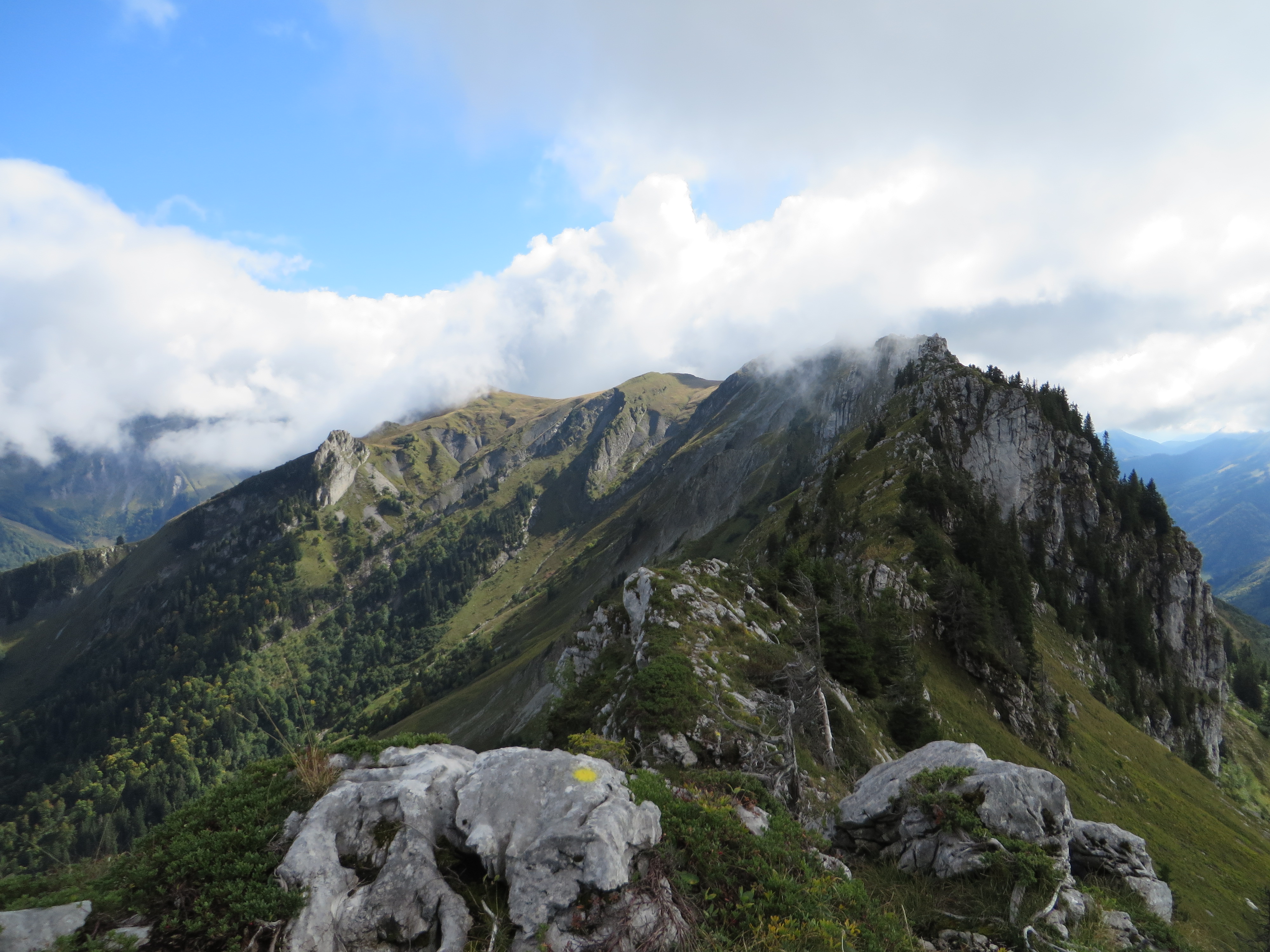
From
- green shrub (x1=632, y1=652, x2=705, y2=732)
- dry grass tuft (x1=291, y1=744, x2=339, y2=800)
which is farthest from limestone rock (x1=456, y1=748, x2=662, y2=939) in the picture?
green shrub (x1=632, y1=652, x2=705, y2=732)

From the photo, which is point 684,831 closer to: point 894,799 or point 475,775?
point 475,775

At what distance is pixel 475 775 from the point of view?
9.54 m

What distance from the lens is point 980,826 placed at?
11.2 m

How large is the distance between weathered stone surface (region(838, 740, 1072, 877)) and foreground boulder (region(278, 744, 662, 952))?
6.63 meters

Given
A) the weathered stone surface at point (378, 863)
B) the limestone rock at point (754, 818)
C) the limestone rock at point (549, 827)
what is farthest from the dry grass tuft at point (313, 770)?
the limestone rock at point (754, 818)

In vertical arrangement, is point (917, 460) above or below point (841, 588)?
above

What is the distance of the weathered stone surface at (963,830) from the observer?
1120 centimetres

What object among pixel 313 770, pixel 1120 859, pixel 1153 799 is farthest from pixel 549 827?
pixel 1153 799

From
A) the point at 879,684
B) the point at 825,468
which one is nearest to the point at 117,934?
the point at 879,684

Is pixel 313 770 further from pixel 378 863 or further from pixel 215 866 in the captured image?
pixel 378 863

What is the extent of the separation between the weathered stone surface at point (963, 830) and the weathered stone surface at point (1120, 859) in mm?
1965

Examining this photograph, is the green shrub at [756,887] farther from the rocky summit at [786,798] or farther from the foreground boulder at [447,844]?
the foreground boulder at [447,844]

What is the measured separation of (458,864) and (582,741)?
15.3 ft

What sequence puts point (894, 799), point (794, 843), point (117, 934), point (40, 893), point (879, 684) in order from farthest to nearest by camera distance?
1. point (879, 684)
2. point (894, 799)
3. point (794, 843)
4. point (40, 893)
5. point (117, 934)
